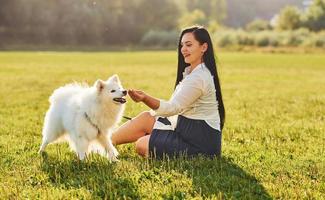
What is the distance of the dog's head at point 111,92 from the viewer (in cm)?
593

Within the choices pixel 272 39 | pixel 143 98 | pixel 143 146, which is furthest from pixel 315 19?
pixel 143 98

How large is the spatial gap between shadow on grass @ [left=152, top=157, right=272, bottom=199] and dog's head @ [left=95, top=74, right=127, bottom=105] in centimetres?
88

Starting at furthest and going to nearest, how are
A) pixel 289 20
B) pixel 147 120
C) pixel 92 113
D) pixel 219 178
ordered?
pixel 289 20 → pixel 147 120 → pixel 92 113 → pixel 219 178

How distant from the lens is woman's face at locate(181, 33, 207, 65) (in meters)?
5.72

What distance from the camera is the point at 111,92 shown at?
596 centimetres

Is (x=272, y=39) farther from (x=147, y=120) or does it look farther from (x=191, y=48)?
(x=191, y=48)

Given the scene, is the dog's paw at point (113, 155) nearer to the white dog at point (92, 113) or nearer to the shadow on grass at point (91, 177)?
the white dog at point (92, 113)

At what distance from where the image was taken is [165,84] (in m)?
18.4

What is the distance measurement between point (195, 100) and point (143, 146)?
0.95 metres

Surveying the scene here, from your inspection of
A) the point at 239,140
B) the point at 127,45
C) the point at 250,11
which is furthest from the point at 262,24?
the point at 239,140

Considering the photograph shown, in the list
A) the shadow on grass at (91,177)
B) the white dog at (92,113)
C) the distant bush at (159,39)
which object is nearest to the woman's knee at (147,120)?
the white dog at (92,113)

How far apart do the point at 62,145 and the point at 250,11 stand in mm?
176858

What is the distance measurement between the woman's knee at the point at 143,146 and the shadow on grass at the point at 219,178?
0.41m

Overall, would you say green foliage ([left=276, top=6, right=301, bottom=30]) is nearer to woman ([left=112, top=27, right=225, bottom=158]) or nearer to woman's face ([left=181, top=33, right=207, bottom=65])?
woman ([left=112, top=27, right=225, bottom=158])
